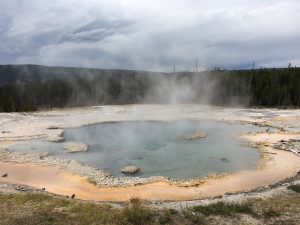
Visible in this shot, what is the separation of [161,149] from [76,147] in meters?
7.24

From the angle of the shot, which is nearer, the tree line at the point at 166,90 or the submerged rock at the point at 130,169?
the submerged rock at the point at 130,169

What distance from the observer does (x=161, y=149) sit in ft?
105

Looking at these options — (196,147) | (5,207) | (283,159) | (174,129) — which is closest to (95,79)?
(174,129)

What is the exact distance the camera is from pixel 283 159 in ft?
86.2

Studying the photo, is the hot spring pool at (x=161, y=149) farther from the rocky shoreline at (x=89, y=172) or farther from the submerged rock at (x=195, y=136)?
the rocky shoreline at (x=89, y=172)

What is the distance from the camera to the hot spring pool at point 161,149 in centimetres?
2550

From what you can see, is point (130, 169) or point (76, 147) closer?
point (130, 169)

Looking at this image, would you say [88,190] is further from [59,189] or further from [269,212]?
[269,212]

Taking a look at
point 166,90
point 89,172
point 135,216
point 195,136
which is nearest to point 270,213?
point 135,216

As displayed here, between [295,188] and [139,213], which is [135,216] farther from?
[295,188]

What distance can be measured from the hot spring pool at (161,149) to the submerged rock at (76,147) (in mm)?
490

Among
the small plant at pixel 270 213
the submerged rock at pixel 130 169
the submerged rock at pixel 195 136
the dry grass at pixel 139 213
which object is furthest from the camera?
the submerged rock at pixel 195 136

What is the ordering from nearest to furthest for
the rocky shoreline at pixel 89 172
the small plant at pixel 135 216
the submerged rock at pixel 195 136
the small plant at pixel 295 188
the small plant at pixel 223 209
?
1. the small plant at pixel 135 216
2. the small plant at pixel 223 209
3. the small plant at pixel 295 188
4. the rocky shoreline at pixel 89 172
5. the submerged rock at pixel 195 136

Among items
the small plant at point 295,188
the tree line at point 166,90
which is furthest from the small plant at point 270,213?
the tree line at point 166,90
